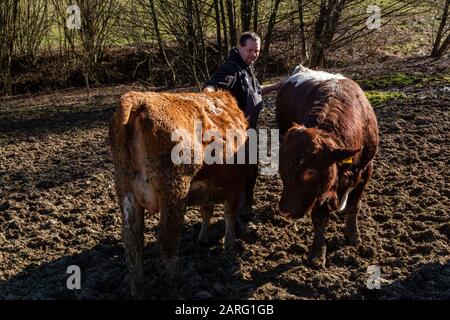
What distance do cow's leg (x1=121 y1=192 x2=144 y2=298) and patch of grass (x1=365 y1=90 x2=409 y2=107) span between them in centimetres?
620

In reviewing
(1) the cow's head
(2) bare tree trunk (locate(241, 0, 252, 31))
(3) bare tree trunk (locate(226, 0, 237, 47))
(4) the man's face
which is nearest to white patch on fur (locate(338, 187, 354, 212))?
(1) the cow's head

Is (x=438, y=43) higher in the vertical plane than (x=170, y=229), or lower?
higher

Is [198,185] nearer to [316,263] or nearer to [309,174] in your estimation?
[309,174]

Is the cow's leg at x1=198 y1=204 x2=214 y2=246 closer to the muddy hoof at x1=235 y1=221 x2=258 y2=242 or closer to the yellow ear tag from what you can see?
the muddy hoof at x1=235 y1=221 x2=258 y2=242

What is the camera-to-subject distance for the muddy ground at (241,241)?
4.72 meters

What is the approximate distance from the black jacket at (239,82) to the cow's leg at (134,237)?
170 cm

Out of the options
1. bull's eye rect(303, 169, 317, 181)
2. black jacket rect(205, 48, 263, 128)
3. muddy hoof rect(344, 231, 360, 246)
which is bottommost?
muddy hoof rect(344, 231, 360, 246)

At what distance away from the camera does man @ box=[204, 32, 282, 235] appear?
5578 millimetres

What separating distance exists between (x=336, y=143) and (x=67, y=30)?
1078 centimetres

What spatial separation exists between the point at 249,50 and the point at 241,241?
6.13ft

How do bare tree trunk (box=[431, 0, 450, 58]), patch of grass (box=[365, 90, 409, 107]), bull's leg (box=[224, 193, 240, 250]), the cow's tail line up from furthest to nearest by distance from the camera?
bare tree trunk (box=[431, 0, 450, 58]), patch of grass (box=[365, 90, 409, 107]), bull's leg (box=[224, 193, 240, 250]), the cow's tail

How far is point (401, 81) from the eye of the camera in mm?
10953

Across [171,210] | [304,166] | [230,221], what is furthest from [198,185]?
[304,166]

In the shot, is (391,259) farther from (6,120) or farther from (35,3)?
(35,3)
